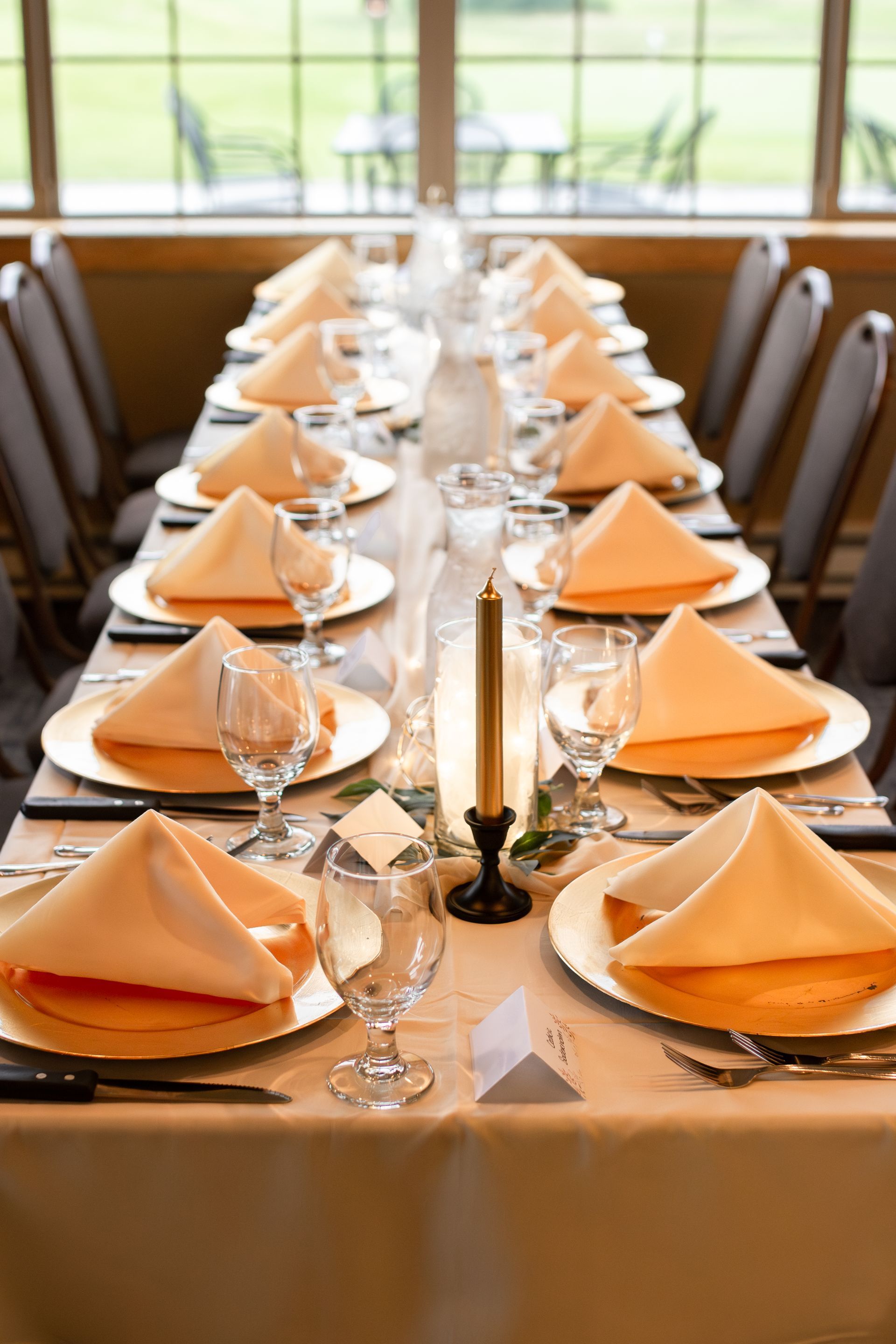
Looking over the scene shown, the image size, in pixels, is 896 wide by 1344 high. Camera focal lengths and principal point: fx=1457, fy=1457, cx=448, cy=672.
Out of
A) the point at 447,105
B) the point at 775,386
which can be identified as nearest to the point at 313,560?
the point at 775,386

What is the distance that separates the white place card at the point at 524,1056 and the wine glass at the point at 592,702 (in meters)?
0.27

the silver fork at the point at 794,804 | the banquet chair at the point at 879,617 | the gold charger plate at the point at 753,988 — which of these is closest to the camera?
the gold charger plate at the point at 753,988

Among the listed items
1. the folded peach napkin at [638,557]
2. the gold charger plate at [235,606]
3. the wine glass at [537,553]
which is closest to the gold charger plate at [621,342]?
the folded peach napkin at [638,557]

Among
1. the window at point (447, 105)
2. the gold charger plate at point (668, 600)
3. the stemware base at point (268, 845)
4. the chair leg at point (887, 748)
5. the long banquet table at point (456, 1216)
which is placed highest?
the window at point (447, 105)

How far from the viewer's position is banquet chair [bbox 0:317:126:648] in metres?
2.56

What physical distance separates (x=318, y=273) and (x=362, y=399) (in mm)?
1074

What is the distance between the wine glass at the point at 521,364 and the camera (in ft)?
7.91

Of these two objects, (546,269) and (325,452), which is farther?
(546,269)

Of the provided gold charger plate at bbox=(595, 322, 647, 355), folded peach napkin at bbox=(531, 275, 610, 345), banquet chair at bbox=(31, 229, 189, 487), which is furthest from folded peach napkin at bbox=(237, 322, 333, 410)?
banquet chair at bbox=(31, 229, 189, 487)

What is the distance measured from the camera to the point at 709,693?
1.39 m

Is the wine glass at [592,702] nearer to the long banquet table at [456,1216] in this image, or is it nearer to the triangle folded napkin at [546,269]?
the long banquet table at [456,1216]

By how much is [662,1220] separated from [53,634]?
2013mm

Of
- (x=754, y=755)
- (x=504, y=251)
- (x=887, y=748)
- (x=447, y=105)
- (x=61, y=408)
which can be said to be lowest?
(x=887, y=748)

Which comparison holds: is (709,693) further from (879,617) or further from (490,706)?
(879,617)
